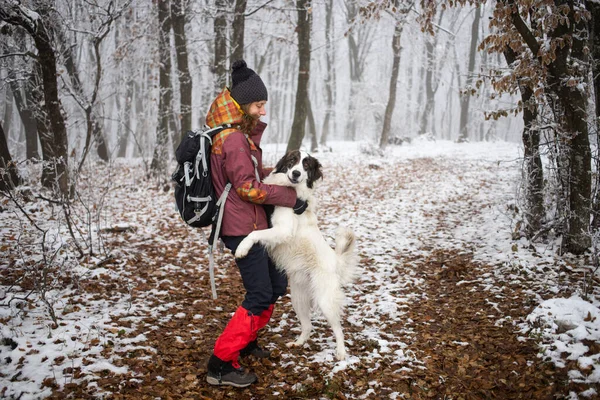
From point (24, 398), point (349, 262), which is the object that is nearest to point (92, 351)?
point (24, 398)

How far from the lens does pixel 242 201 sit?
309 centimetres

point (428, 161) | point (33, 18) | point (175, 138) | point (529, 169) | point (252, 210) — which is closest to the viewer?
point (252, 210)

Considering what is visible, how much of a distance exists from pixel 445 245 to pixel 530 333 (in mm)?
3082

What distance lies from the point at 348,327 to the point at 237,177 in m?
2.30

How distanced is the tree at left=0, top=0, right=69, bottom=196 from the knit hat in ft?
10.7

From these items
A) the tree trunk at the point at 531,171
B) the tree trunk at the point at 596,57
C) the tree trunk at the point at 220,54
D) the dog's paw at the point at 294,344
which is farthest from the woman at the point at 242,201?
the tree trunk at the point at 220,54

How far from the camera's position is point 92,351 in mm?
3447

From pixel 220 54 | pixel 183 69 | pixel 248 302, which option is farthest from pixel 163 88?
pixel 248 302

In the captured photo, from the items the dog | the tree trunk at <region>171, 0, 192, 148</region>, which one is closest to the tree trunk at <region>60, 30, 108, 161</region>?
the tree trunk at <region>171, 0, 192, 148</region>

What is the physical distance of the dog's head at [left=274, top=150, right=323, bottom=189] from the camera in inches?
135

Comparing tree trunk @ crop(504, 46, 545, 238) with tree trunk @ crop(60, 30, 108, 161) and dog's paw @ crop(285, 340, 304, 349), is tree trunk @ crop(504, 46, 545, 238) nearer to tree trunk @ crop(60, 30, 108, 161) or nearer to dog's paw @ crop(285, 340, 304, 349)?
dog's paw @ crop(285, 340, 304, 349)

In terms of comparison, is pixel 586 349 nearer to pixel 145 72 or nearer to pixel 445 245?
pixel 445 245

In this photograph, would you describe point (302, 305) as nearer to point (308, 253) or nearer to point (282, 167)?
point (308, 253)

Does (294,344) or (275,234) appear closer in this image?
(275,234)
